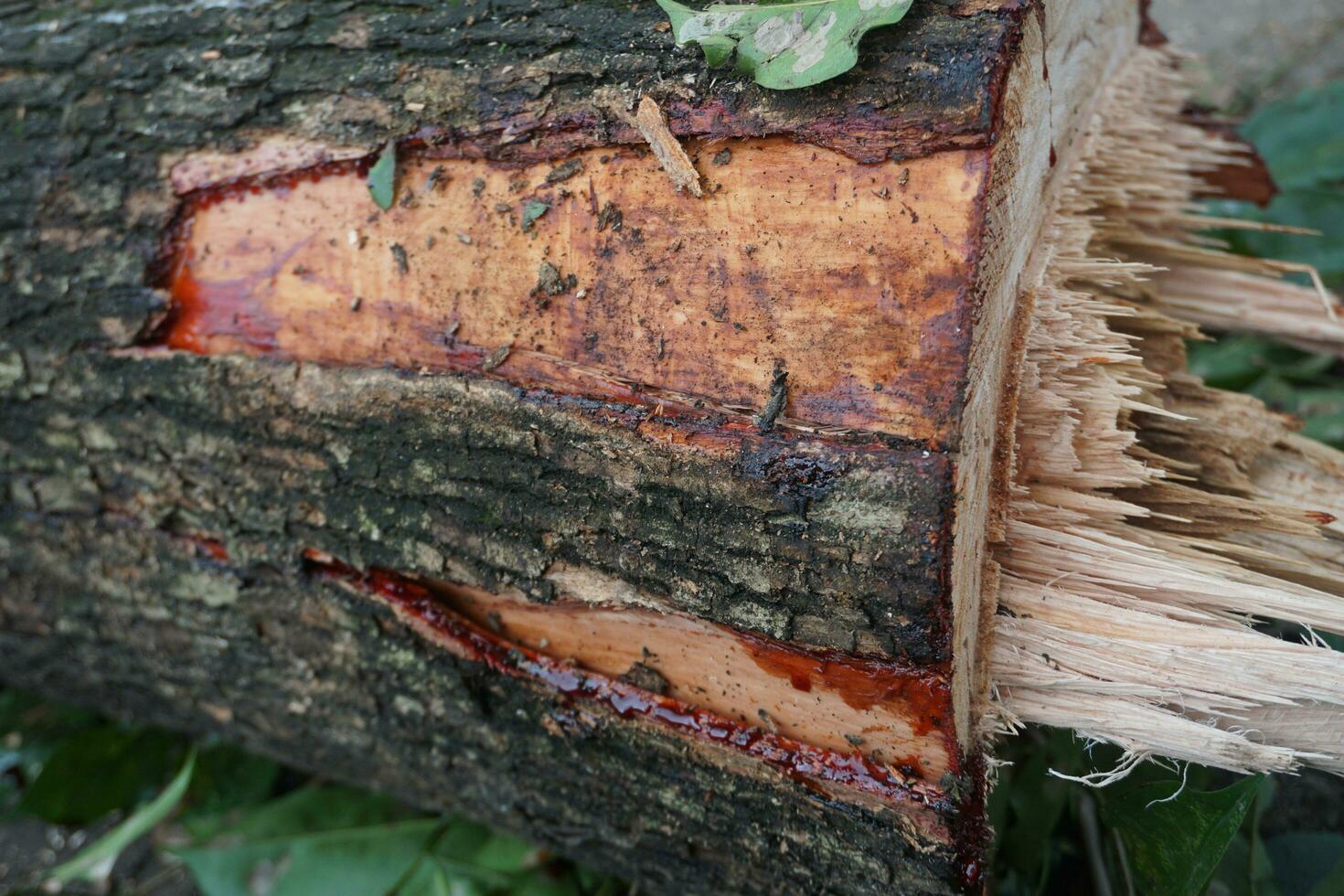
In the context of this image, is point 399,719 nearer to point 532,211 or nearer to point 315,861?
point 315,861

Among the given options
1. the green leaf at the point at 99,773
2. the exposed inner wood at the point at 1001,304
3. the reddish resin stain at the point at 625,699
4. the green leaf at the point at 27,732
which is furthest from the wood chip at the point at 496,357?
the green leaf at the point at 27,732

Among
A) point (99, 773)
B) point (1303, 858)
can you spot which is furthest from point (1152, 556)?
point (99, 773)

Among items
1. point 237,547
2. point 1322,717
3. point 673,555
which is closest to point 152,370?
point 237,547

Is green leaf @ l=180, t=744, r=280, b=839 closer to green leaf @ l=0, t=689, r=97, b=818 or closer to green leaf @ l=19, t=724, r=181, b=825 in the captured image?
green leaf @ l=19, t=724, r=181, b=825

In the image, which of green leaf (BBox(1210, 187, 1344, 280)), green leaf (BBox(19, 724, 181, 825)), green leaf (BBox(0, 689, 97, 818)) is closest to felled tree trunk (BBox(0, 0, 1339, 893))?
green leaf (BBox(19, 724, 181, 825))

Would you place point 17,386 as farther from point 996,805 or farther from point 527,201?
point 996,805

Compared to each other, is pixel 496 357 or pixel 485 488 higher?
pixel 496 357

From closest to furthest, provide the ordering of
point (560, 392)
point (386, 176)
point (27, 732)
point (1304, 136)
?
point (560, 392) < point (386, 176) < point (27, 732) < point (1304, 136)
